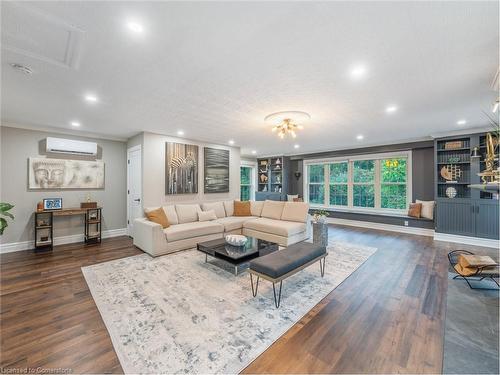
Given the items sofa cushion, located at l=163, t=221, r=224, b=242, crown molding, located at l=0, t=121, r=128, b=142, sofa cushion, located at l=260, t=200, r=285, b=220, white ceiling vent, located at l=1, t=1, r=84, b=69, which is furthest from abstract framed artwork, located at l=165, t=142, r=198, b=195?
white ceiling vent, located at l=1, t=1, r=84, b=69

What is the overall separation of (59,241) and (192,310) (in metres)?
4.33

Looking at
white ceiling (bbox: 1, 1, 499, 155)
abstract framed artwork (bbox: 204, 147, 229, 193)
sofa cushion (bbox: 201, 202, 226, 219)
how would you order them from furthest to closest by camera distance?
abstract framed artwork (bbox: 204, 147, 229, 193), sofa cushion (bbox: 201, 202, 226, 219), white ceiling (bbox: 1, 1, 499, 155)

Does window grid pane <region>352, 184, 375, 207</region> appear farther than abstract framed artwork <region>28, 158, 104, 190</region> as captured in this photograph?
Yes

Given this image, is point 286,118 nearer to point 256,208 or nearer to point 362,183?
point 256,208

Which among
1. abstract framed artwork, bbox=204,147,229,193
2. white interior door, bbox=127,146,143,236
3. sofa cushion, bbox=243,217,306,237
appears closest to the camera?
sofa cushion, bbox=243,217,306,237

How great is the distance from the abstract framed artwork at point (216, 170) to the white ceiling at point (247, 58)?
2255 mm

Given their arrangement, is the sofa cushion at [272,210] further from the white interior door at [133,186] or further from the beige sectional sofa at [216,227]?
the white interior door at [133,186]

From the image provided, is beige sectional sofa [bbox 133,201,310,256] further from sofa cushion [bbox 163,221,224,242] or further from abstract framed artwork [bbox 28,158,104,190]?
abstract framed artwork [bbox 28,158,104,190]

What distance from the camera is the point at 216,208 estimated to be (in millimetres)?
5570

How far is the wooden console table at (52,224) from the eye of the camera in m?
4.30

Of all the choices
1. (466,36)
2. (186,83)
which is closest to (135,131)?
(186,83)

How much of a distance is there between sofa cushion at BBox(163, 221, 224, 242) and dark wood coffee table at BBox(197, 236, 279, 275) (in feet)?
2.69

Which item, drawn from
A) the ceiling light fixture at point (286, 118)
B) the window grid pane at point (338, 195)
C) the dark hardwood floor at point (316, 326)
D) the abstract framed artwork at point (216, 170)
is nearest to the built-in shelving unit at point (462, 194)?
the dark hardwood floor at point (316, 326)

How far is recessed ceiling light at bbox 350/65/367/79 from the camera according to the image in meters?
2.19
